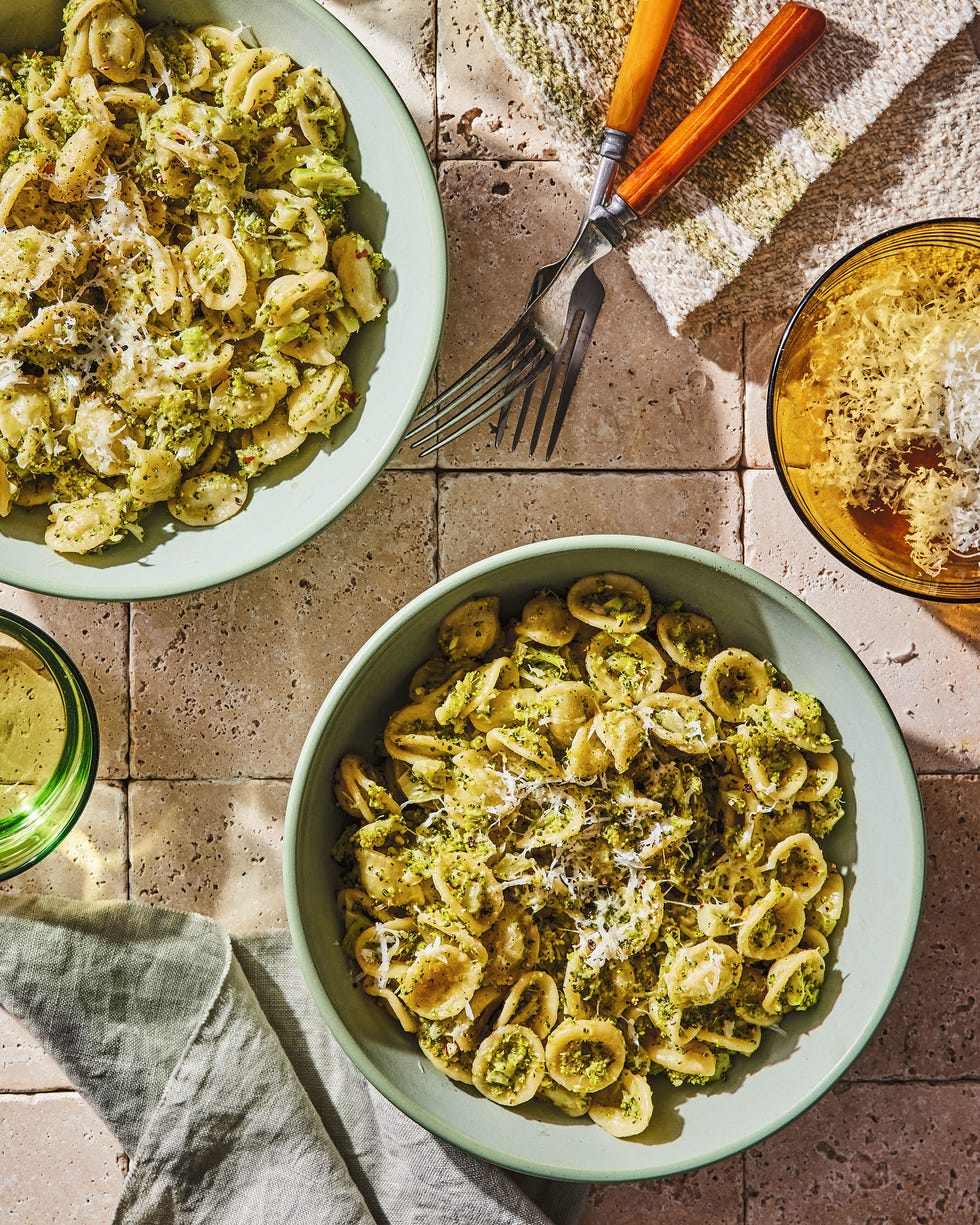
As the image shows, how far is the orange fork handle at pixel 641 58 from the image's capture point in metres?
1.71

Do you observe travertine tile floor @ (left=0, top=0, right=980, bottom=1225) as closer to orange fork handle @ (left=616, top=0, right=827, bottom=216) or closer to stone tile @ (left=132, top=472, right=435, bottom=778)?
stone tile @ (left=132, top=472, right=435, bottom=778)

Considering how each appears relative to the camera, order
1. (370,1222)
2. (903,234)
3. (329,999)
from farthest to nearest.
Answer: (370,1222)
(903,234)
(329,999)

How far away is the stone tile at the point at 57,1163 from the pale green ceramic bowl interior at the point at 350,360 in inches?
41.0

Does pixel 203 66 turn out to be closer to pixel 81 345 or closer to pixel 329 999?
pixel 81 345

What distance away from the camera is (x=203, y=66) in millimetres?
1613

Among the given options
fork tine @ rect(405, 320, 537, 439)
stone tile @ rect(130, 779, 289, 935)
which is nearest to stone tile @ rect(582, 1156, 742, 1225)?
stone tile @ rect(130, 779, 289, 935)

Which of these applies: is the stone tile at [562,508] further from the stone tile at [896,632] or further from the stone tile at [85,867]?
the stone tile at [85,867]

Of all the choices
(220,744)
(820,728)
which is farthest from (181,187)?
(820,728)

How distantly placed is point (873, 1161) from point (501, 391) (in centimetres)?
157

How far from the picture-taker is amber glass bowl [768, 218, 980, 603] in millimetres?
1738

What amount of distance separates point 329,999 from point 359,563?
759 mm

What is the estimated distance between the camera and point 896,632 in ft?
6.36

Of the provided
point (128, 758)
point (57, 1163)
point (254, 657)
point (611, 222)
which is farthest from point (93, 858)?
point (611, 222)

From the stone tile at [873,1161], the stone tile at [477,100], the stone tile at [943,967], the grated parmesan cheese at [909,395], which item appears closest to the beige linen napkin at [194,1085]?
the stone tile at [873,1161]
